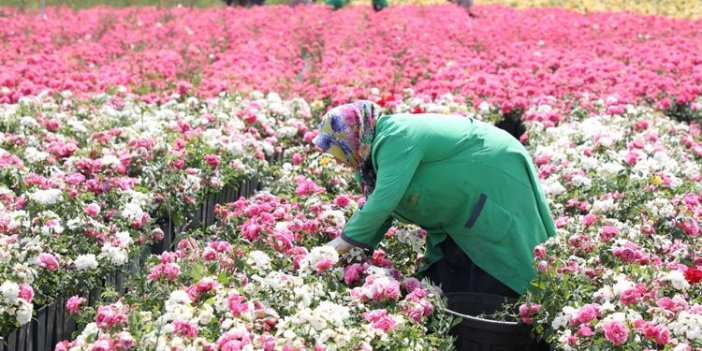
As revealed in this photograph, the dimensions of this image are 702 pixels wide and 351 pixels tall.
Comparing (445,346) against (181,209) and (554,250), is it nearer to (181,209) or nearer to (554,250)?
(554,250)

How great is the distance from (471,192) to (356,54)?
20.6 ft

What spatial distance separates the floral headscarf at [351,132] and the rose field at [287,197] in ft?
1.28

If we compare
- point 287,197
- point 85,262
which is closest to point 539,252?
point 287,197

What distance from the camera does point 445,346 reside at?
11.3 feet

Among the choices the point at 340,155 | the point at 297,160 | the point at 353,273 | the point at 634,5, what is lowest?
the point at 634,5

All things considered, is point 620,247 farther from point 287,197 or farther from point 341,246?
point 287,197

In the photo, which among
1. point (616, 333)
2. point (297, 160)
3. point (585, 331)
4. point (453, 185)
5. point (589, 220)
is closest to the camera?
point (616, 333)

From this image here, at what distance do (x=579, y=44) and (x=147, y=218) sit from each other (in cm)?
829

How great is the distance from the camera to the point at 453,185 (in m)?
4.16

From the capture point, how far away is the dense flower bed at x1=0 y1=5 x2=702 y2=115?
8.33m

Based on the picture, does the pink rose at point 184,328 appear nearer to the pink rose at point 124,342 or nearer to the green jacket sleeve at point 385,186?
the pink rose at point 124,342

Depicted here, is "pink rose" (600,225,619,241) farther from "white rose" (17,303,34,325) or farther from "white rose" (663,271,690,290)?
"white rose" (17,303,34,325)

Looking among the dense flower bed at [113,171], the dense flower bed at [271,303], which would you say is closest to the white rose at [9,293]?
the dense flower bed at [113,171]

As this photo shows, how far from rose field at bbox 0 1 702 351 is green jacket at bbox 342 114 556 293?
208 mm
